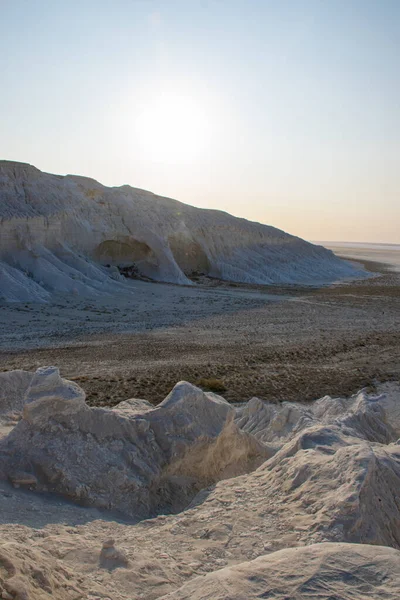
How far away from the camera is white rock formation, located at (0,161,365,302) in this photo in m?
23.5

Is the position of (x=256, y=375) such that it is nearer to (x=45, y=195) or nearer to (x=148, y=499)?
(x=148, y=499)

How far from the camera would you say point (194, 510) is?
162 inches

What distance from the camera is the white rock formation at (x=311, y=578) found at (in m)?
2.48

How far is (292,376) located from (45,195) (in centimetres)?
1954

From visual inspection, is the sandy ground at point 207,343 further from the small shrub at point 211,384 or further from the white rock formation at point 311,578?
the white rock formation at point 311,578

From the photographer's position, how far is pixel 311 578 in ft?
8.36

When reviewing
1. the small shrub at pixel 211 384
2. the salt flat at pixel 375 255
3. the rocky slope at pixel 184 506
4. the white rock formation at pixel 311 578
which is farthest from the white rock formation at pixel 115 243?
the salt flat at pixel 375 255

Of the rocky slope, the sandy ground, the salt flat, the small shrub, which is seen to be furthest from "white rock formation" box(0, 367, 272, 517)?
the salt flat

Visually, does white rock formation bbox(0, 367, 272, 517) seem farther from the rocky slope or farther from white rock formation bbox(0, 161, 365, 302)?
white rock formation bbox(0, 161, 365, 302)

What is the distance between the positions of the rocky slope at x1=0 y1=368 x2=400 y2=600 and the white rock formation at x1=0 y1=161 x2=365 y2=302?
15.6m

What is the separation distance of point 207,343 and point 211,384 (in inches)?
175

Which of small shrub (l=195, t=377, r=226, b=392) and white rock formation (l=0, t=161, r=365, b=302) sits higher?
white rock formation (l=0, t=161, r=365, b=302)

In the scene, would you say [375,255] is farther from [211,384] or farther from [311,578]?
[311,578]

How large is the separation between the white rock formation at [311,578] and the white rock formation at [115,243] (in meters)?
18.2
